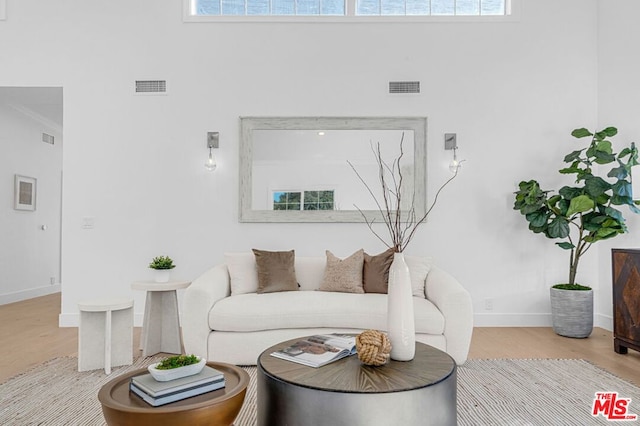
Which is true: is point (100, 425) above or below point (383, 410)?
below

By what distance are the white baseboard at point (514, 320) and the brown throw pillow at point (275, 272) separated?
6.95 ft

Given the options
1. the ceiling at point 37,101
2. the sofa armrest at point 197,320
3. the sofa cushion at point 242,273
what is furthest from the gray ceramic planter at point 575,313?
the ceiling at point 37,101

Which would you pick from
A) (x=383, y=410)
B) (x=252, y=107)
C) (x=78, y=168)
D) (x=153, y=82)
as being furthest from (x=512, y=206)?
(x=78, y=168)

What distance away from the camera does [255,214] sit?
14.6ft

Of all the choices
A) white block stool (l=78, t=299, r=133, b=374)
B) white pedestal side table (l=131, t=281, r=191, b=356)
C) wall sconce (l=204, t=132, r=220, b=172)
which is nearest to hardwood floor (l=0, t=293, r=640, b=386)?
white pedestal side table (l=131, t=281, r=191, b=356)

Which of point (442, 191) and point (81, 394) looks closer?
point (81, 394)

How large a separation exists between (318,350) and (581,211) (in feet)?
10.1

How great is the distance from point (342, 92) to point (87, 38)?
273 cm

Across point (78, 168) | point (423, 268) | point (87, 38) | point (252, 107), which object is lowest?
point (423, 268)

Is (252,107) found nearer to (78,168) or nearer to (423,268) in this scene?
(78,168)

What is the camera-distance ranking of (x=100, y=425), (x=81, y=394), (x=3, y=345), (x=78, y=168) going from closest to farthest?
1. (x=100, y=425)
2. (x=81, y=394)
3. (x=3, y=345)
4. (x=78, y=168)

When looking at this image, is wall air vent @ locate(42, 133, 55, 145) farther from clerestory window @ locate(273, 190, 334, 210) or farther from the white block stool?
the white block stool

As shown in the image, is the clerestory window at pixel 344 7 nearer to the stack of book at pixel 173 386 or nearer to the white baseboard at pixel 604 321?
the white baseboard at pixel 604 321

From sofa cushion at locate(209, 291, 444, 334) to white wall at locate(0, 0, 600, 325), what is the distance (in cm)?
133
